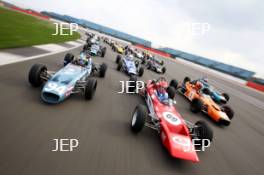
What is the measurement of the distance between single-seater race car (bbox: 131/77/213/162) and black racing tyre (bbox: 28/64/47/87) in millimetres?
2832

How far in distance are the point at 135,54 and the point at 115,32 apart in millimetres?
71716

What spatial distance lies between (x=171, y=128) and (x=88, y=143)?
197 centimetres

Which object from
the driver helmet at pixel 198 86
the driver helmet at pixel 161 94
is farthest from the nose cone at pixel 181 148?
the driver helmet at pixel 198 86

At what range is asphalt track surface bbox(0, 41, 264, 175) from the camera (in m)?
2.96

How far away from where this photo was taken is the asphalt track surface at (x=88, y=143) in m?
2.96

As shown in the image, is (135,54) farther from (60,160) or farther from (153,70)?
(60,160)

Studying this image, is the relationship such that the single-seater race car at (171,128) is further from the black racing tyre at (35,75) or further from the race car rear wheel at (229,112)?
the race car rear wheel at (229,112)

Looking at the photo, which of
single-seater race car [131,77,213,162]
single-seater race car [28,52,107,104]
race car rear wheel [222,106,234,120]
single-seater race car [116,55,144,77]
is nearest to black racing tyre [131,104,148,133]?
single-seater race car [131,77,213,162]

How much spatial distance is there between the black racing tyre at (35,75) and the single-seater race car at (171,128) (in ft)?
9.29

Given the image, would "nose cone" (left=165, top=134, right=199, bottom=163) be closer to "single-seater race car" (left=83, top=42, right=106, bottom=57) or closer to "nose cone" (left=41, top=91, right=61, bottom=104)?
"nose cone" (left=41, top=91, right=61, bottom=104)

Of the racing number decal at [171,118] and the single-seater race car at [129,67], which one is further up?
the racing number decal at [171,118]

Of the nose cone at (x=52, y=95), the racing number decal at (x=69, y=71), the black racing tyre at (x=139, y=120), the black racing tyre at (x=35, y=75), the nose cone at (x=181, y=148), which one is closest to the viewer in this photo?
the nose cone at (x=181, y=148)

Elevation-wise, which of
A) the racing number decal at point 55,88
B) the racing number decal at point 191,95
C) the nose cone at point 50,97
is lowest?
the racing number decal at point 191,95

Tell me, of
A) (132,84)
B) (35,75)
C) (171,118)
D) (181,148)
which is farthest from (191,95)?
(35,75)
